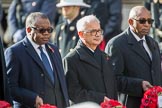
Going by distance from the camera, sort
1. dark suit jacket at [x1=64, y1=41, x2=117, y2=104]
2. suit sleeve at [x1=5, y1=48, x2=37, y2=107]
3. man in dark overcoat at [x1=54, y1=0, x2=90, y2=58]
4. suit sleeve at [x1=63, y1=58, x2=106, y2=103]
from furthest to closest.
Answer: man in dark overcoat at [x1=54, y1=0, x2=90, y2=58], dark suit jacket at [x1=64, y1=41, x2=117, y2=104], suit sleeve at [x1=63, y1=58, x2=106, y2=103], suit sleeve at [x1=5, y1=48, x2=37, y2=107]

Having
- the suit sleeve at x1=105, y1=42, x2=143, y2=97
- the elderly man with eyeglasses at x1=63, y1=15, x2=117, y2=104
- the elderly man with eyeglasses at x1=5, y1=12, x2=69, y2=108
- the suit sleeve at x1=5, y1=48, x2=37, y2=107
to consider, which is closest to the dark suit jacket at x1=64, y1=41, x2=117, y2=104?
the elderly man with eyeglasses at x1=63, y1=15, x2=117, y2=104

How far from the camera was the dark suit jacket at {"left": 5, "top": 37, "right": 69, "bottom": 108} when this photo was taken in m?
8.28

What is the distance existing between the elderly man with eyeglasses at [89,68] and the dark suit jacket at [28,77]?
7.3 inches

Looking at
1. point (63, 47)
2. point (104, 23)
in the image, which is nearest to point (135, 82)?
point (63, 47)

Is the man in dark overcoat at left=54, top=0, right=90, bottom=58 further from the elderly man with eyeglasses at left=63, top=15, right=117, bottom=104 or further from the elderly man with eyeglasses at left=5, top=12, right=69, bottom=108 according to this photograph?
the elderly man with eyeglasses at left=5, top=12, right=69, bottom=108

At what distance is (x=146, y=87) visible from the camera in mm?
8945

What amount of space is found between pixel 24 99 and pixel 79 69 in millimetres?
723

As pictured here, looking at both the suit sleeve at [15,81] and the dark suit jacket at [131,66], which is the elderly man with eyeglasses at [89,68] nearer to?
the dark suit jacket at [131,66]

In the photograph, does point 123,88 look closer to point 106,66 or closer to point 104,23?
point 106,66

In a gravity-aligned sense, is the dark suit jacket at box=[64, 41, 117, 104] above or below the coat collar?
below

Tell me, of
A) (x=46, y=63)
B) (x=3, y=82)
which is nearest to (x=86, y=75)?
(x=46, y=63)

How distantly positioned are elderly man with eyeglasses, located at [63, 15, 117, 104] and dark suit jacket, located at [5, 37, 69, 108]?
0.61 ft

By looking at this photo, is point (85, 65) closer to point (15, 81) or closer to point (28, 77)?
point (28, 77)

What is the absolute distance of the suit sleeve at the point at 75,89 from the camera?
8422 millimetres
